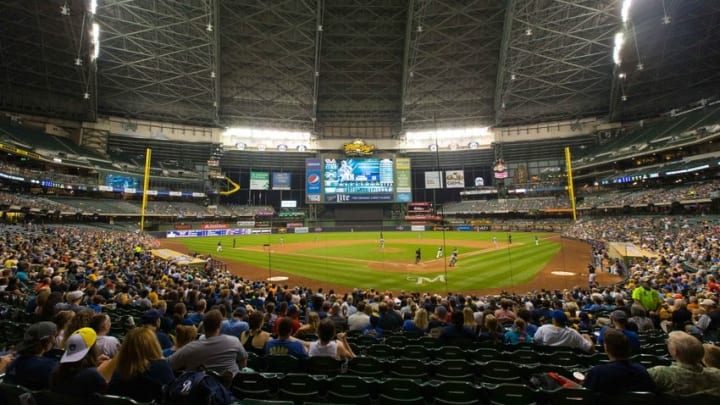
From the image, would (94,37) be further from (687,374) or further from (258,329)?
(687,374)

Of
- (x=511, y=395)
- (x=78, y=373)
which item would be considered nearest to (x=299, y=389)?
(x=78, y=373)

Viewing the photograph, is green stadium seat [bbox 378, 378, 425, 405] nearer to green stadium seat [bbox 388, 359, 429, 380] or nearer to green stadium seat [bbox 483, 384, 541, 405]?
green stadium seat [bbox 483, 384, 541, 405]

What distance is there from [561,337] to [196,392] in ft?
22.5

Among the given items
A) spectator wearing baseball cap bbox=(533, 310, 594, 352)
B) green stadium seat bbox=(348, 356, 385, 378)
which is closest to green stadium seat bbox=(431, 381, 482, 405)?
green stadium seat bbox=(348, 356, 385, 378)

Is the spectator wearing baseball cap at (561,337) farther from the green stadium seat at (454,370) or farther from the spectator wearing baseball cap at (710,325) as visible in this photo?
the spectator wearing baseball cap at (710,325)

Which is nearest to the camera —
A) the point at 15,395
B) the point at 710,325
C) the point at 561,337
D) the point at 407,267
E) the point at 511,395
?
the point at 15,395

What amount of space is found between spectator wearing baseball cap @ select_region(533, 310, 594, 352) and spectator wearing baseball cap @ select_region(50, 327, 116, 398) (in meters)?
7.39

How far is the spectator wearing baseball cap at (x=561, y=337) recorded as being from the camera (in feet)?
21.7

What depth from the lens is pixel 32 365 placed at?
149 inches

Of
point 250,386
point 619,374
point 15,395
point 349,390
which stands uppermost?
point 15,395

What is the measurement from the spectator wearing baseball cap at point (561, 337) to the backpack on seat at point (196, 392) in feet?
21.2

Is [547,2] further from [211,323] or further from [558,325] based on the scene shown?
[211,323]

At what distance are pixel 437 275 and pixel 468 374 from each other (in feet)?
63.0

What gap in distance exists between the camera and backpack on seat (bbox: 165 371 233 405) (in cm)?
282
